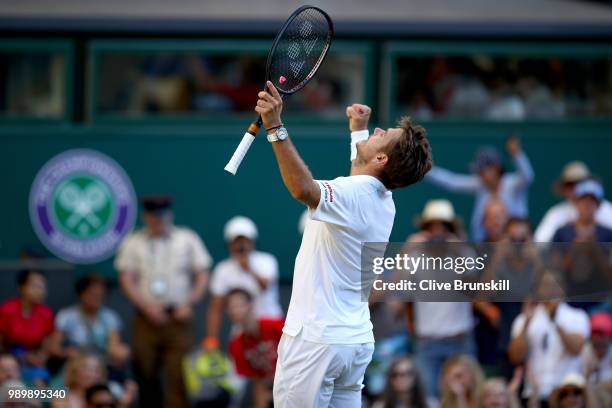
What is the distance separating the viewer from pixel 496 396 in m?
7.97

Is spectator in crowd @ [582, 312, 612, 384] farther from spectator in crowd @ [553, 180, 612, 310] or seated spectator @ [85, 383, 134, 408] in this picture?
seated spectator @ [85, 383, 134, 408]

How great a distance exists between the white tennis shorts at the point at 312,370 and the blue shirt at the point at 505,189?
4982 mm

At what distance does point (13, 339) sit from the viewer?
9000mm

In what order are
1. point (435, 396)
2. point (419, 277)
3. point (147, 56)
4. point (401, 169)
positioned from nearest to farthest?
point (401, 169)
point (419, 277)
point (435, 396)
point (147, 56)

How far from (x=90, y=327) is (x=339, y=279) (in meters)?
4.38

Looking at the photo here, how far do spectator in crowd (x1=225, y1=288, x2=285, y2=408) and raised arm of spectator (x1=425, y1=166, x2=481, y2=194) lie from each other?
2.49 m

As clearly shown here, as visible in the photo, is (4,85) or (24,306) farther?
(4,85)

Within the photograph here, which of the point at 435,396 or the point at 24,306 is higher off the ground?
the point at 24,306

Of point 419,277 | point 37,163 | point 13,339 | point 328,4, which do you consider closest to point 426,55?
point 328,4

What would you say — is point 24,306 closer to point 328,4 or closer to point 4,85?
point 4,85

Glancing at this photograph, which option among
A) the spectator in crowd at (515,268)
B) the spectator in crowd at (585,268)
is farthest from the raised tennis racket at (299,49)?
the spectator in crowd at (585,268)

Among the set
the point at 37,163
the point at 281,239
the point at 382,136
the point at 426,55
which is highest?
the point at 426,55

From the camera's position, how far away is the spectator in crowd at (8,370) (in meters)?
7.96

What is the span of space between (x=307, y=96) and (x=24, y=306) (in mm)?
3170
